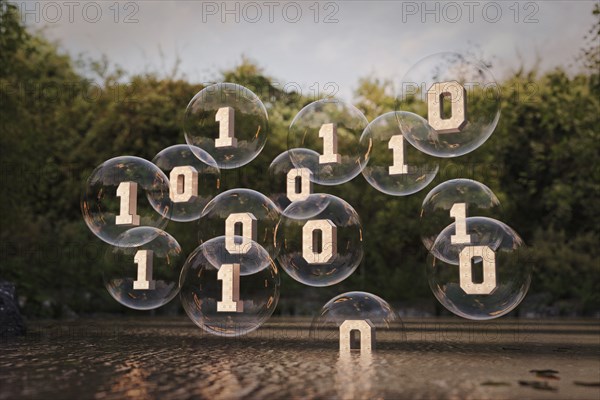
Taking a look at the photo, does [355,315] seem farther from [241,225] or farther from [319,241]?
[241,225]

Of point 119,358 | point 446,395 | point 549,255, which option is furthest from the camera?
point 549,255

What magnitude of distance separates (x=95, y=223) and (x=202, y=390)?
649 centimetres

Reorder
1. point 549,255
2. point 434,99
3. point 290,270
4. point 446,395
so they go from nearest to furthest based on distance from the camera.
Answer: point 446,395, point 434,99, point 290,270, point 549,255

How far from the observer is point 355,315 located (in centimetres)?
934

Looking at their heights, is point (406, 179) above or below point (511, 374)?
above

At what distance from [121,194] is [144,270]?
121 cm

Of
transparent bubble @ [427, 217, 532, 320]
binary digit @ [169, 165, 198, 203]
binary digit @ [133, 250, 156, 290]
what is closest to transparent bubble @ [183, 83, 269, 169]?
binary digit @ [169, 165, 198, 203]

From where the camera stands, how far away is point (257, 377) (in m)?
7.01

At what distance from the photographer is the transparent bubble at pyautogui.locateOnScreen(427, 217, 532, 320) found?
9727 millimetres

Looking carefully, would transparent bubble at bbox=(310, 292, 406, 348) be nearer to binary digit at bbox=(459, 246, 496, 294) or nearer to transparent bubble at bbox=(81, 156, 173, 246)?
binary digit at bbox=(459, 246, 496, 294)

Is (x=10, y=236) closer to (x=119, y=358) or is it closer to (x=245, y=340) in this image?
(x=245, y=340)

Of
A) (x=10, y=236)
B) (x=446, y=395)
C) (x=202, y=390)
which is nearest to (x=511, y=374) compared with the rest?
(x=446, y=395)

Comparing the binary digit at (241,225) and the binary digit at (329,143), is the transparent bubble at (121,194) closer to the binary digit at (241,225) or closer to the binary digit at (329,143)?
the binary digit at (241,225)

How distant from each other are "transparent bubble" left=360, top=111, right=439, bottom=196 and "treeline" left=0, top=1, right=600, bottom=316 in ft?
31.3
